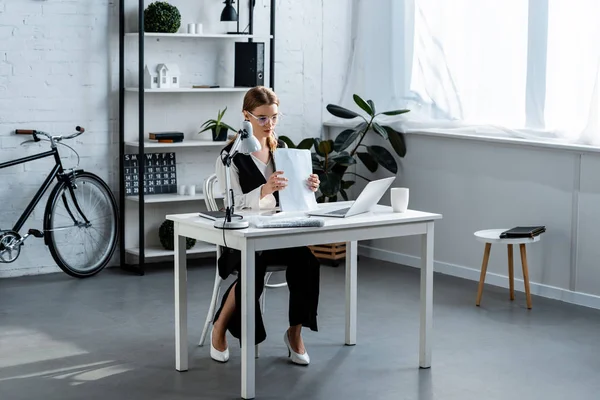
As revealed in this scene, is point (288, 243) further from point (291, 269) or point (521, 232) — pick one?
point (521, 232)

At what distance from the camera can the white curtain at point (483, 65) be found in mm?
5902

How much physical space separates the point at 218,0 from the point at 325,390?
12.2 ft

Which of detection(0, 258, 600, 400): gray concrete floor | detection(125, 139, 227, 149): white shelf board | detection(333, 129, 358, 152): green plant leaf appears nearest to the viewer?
detection(0, 258, 600, 400): gray concrete floor

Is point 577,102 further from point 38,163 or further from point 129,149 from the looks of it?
point 38,163

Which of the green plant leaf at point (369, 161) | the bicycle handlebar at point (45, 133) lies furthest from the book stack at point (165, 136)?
the green plant leaf at point (369, 161)

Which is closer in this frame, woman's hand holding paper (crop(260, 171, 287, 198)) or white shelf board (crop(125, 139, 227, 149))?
woman's hand holding paper (crop(260, 171, 287, 198))

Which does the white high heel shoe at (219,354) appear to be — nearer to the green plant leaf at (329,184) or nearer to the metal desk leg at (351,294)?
the metal desk leg at (351,294)

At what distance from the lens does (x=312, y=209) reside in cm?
447

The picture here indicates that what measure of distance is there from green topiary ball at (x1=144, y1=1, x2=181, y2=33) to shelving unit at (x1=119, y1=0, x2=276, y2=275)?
67 mm

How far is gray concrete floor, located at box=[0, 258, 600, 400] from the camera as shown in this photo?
164 inches

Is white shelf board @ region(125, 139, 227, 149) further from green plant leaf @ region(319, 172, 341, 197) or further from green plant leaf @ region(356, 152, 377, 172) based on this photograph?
green plant leaf @ region(356, 152, 377, 172)

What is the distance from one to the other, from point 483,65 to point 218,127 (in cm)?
188

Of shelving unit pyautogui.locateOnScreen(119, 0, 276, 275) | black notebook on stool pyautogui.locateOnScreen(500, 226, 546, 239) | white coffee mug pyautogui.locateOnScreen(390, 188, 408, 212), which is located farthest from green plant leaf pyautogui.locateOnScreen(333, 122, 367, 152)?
white coffee mug pyautogui.locateOnScreen(390, 188, 408, 212)

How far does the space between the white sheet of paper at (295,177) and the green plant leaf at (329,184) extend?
85.7 inches
